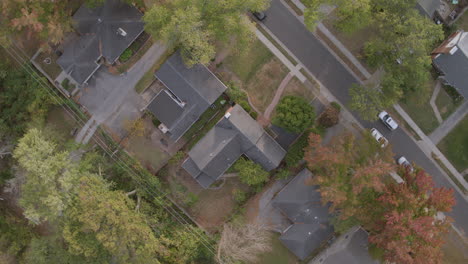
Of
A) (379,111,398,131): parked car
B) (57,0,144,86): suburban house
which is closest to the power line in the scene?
(57,0,144,86): suburban house

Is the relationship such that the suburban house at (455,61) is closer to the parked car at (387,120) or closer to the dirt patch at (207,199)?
the parked car at (387,120)

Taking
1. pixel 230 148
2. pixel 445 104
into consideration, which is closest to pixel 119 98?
pixel 230 148

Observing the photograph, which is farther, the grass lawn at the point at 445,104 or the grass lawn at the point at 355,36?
the grass lawn at the point at 445,104

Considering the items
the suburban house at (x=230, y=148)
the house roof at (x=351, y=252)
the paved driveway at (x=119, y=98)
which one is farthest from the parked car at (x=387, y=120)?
the paved driveway at (x=119, y=98)

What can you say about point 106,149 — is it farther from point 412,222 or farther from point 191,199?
point 412,222

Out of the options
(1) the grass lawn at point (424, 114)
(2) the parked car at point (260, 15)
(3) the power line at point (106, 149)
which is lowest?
(3) the power line at point (106, 149)

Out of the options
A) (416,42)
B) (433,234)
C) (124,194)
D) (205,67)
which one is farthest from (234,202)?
(416,42)

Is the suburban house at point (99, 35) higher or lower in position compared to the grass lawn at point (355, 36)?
lower
